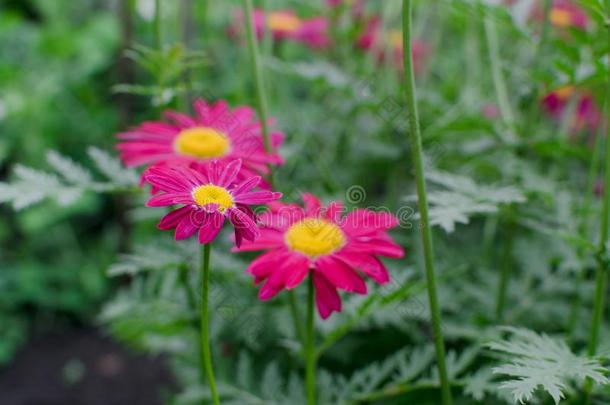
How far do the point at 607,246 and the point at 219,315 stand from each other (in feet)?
1.28

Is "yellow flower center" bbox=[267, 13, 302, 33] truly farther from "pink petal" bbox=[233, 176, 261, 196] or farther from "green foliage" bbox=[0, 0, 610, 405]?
"pink petal" bbox=[233, 176, 261, 196]

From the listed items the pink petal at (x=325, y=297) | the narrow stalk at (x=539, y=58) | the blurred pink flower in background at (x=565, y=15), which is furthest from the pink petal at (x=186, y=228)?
the blurred pink flower in background at (x=565, y=15)

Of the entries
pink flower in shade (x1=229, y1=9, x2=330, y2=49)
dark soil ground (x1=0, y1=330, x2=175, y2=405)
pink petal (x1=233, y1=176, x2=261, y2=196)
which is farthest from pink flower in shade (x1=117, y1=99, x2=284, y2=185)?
dark soil ground (x1=0, y1=330, x2=175, y2=405)

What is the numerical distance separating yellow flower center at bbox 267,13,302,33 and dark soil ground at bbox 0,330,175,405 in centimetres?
70

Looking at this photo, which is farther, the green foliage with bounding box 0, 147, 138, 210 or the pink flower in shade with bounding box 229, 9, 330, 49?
the pink flower in shade with bounding box 229, 9, 330, 49

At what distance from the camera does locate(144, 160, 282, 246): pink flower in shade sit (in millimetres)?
374

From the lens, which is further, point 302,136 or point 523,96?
point 302,136

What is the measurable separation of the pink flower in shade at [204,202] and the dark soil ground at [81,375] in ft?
2.99

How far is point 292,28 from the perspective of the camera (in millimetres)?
1170

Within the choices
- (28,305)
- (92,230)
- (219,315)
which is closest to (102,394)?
(28,305)

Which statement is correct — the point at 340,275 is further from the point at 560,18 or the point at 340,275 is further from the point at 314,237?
the point at 560,18

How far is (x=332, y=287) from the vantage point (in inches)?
17.2

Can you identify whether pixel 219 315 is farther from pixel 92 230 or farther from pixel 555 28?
pixel 92 230

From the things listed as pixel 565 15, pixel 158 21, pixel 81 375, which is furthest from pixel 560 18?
pixel 81 375
